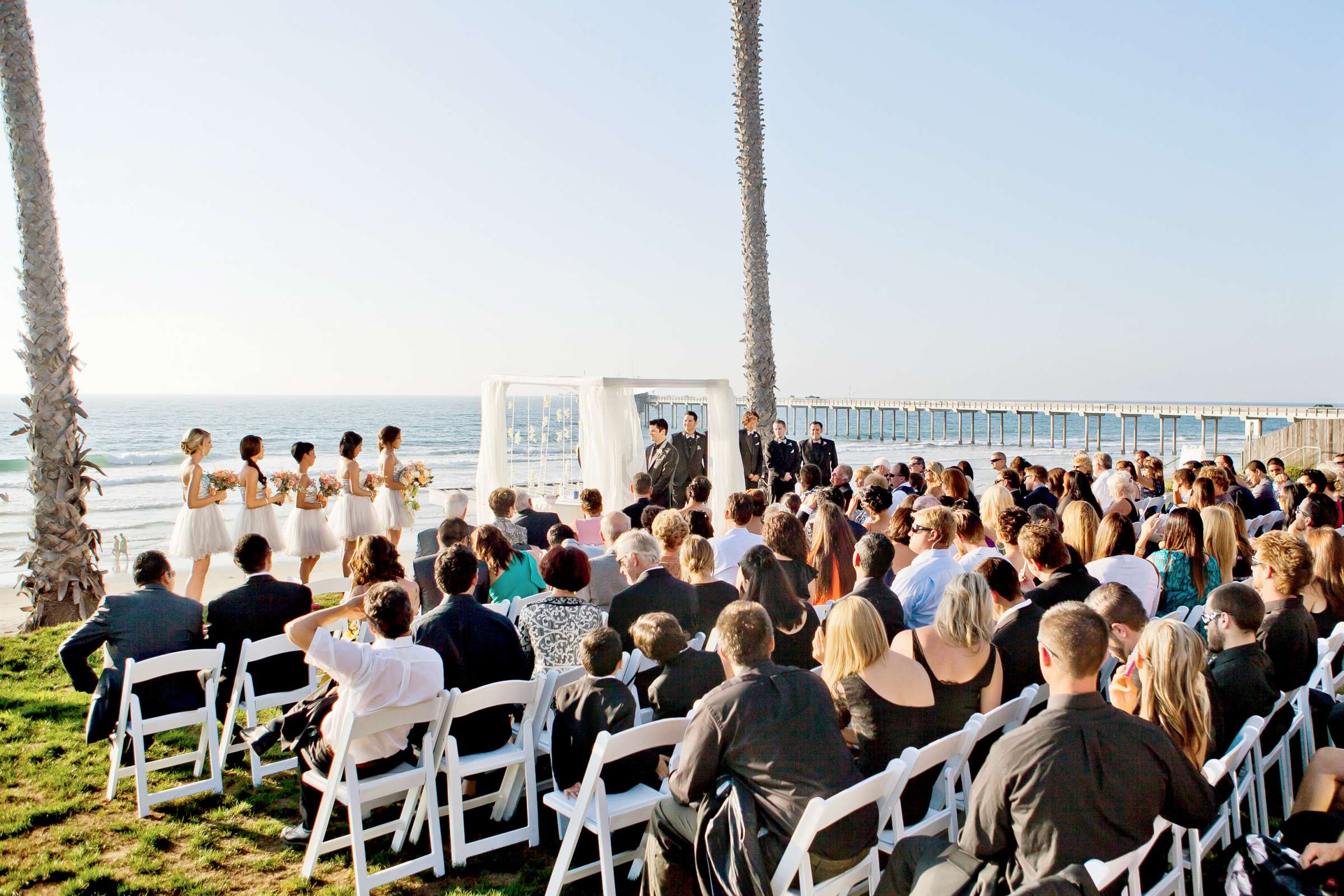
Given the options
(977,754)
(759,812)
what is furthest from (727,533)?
(759,812)

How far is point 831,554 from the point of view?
5340 mm

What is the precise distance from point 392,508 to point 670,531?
478 centimetres

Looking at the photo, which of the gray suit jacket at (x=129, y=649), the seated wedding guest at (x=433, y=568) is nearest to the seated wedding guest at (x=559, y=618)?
the seated wedding guest at (x=433, y=568)

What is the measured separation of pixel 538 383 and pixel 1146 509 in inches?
262

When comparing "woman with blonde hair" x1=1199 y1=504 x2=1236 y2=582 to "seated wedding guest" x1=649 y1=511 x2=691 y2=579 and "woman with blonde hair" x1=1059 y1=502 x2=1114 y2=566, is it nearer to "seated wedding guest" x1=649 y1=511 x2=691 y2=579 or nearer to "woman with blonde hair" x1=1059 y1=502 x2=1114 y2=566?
"woman with blonde hair" x1=1059 y1=502 x2=1114 y2=566

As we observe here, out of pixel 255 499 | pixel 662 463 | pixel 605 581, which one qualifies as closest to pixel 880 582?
pixel 605 581

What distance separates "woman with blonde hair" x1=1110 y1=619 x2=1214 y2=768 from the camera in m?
2.76

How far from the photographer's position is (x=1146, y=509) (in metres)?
8.48

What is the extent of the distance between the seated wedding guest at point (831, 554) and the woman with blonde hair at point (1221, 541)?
6.57 feet

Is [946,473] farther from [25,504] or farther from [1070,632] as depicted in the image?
[25,504]

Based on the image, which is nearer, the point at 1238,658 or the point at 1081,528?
the point at 1238,658

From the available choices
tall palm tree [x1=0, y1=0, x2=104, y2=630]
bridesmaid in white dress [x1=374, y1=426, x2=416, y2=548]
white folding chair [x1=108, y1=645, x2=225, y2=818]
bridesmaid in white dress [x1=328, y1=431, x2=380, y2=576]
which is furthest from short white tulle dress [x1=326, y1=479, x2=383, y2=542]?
white folding chair [x1=108, y1=645, x2=225, y2=818]

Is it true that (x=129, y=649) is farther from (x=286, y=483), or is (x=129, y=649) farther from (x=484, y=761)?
(x=286, y=483)

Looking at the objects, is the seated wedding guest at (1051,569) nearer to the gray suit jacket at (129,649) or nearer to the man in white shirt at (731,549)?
the man in white shirt at (731,549)
